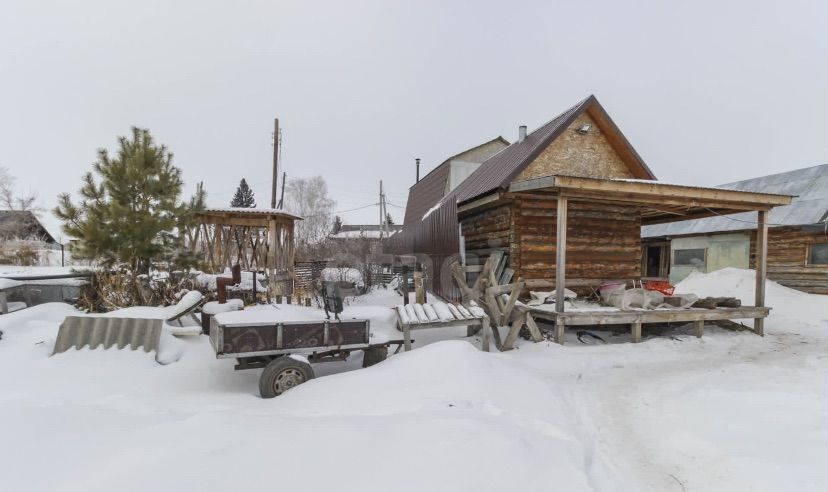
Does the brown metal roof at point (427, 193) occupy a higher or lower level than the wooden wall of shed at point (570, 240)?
higher

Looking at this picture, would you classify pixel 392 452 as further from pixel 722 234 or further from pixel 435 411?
pixel 722 234

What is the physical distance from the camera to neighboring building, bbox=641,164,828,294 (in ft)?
44.5

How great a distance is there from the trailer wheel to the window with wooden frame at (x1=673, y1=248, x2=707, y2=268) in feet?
62.0

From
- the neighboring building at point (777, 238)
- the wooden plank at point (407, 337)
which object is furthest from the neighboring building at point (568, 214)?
the neighboring building at point (777, 238)

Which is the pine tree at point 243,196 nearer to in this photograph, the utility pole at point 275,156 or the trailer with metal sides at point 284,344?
the utility pole at point 275,156

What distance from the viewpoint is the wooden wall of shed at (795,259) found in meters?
13.4

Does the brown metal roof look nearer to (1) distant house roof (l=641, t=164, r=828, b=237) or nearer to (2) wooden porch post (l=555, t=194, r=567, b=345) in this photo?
(2) wooden porch post (l=555, t=194, r=567, b=345)

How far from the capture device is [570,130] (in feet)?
32.1

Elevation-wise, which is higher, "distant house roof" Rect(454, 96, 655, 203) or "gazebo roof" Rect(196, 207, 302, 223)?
"distant house roof" Rect(454, 96, 655, 203)

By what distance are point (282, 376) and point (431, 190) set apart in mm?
14814

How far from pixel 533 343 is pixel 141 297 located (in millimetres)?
8518

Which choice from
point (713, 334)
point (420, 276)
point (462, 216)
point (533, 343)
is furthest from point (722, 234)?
point (420, 276)

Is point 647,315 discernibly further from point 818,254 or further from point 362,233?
point 362,233

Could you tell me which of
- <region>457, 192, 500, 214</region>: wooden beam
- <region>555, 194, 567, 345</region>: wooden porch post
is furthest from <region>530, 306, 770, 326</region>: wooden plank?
<region>457, 192, 500, 214</region>: wooden beam
